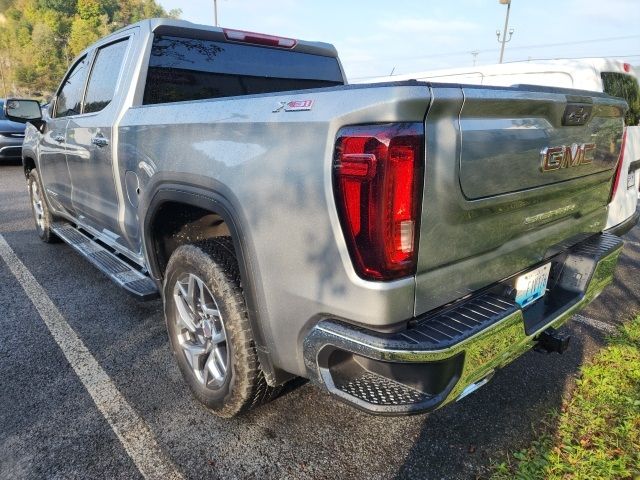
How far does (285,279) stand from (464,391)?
0.78m

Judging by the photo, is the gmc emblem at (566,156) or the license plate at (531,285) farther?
the license plate at (531,285)

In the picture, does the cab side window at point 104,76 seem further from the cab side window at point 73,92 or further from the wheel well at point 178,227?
the wheel well at point 178,227

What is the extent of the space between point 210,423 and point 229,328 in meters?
0.63

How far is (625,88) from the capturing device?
14.6ft

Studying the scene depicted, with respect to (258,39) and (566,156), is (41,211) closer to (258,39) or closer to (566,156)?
(258,39)

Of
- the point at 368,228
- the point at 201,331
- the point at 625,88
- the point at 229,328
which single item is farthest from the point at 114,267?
the point at 625,88

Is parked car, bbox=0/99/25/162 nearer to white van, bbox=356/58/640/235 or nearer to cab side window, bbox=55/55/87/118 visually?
cab side window, bbox=55/55/87/118

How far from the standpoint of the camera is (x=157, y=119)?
2.46 m

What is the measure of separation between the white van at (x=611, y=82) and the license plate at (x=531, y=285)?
4.46 feet

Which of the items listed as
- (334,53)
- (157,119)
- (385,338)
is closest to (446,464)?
(385,338)

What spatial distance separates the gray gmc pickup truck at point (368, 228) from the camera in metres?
1.48

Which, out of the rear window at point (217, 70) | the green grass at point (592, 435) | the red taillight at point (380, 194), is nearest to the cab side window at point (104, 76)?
the rear window at point (217, 70)

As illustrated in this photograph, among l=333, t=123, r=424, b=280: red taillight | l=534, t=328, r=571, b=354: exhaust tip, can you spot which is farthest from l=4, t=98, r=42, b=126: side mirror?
l=534, t=328, r=571, b=354: exhaust tip

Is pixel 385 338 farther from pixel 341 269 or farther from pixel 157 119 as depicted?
pixel 157 119
